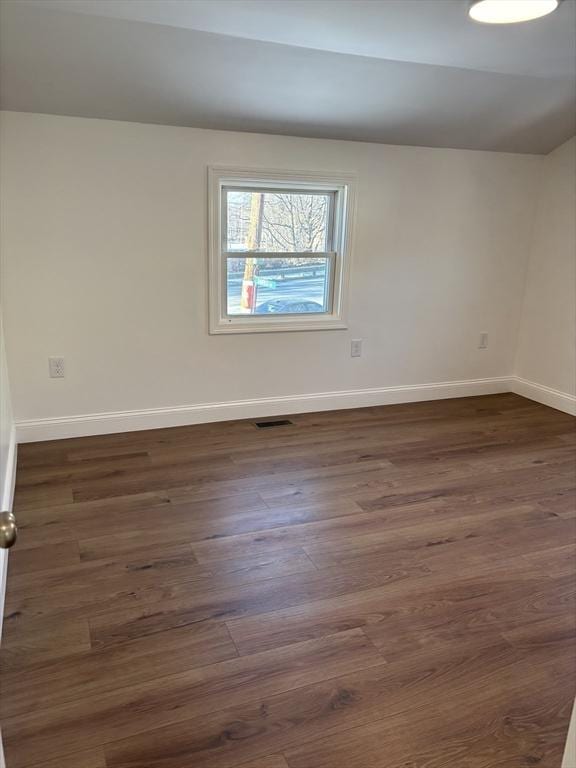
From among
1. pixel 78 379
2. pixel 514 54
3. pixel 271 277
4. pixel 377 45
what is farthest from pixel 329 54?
pixel 78 379

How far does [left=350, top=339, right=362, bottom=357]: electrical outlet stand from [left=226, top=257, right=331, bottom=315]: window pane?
1.02ft

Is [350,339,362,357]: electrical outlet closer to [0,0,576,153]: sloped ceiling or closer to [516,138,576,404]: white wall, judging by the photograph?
[0,0,576,153]: sloped ceiling

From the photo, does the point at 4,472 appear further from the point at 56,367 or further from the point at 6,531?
the point at 6,531

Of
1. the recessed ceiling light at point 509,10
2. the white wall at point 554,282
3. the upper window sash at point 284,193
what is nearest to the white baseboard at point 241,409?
the white wall at point 554,282

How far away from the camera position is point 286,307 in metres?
3.99

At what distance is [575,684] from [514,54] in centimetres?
288

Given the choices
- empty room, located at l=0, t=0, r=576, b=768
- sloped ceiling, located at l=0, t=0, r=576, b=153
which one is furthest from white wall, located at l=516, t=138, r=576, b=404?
sloped ceiling, located at l=0, t=0, r=576, b=153

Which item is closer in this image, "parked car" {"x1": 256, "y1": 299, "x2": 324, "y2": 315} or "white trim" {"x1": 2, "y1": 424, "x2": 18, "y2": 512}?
"white trim" {"x1": 2, "y1": 424, "x2": 18, "y2": 512}

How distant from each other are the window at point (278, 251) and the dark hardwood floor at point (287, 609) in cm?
105

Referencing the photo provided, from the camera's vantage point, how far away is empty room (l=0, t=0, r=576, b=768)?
1.65 m

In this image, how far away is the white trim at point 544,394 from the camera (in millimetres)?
4270

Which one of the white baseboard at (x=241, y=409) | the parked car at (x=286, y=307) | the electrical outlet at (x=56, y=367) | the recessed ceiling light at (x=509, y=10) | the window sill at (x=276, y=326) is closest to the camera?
the recessed ceiling light at (x=509, y=10)

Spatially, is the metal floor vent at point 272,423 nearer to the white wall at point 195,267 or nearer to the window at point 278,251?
the white wall at point 195,267

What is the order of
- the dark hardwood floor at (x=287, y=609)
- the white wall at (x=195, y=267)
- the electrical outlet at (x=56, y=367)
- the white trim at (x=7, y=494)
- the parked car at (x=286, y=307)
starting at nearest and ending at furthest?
the dark hardwood floor at (x=287, y=609), the white trim at (x=7, y=494), the white wall at (x=195, y=267), the electrical outlet at (x=56, y=367), the parked car at (x=286, y=307)
